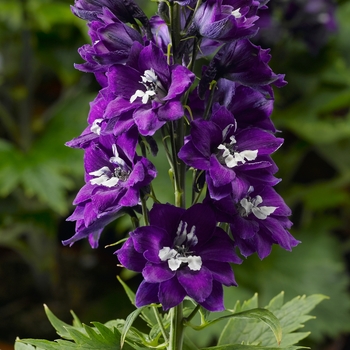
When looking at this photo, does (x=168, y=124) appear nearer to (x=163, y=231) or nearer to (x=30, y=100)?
(x=163, y=231)

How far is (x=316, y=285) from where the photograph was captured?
1.40 meters

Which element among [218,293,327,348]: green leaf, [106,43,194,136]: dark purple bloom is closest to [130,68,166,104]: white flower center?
[106,43,194,136]: dark purple bloom

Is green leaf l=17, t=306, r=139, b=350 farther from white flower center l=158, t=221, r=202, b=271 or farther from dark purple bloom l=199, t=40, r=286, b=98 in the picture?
dark purple bloom l=199, t=40, r=286, b=98

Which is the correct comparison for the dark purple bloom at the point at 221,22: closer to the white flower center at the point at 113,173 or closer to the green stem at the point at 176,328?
the white flower center at the point at 113,173

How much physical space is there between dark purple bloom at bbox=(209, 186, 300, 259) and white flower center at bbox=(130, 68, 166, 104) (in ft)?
0.39

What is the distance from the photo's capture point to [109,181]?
47 centimetres

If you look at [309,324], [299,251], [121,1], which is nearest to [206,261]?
[121,1]

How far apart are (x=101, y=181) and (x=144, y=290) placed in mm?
116

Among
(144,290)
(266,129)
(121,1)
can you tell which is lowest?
(144,290)

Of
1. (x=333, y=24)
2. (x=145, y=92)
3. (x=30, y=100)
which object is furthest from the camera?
(x=30, y=100)

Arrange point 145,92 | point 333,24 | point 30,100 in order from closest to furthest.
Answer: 1. point 145,92
2. point 333,24
3. point 30,100

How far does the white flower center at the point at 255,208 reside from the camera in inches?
18.9

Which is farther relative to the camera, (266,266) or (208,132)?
(266,266)

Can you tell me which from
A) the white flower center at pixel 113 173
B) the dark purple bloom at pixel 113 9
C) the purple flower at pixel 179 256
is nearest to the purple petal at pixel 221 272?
the purple flower at pixel 179 256
